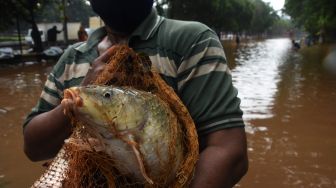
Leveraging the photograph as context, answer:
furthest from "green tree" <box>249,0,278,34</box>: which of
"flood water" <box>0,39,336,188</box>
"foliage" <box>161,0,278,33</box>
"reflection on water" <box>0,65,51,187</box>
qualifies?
"flood water" <box>0,39,336,188</box>

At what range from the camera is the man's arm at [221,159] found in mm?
1636

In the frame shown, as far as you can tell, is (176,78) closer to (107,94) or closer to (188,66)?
(188,66)

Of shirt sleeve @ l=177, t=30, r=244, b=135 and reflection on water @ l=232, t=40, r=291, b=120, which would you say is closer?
shirt sleeve @ l=177, t=30, r=244, b=135

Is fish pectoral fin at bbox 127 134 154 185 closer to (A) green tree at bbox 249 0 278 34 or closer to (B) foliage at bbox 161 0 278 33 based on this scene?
(B) foliage at bbox 161 0 278 33

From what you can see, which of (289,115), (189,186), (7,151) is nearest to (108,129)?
(189,186)

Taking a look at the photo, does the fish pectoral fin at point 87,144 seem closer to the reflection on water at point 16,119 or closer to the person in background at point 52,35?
the reflection on water at point 16,119

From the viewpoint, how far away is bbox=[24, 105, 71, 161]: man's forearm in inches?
68.7

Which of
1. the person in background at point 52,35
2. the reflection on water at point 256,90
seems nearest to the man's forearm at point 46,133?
the reflection on water at point 256,90

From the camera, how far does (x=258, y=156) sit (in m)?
7.13

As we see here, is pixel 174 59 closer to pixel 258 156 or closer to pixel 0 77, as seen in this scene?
pixel 258 156

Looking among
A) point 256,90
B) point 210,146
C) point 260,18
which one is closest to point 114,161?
point 210,146

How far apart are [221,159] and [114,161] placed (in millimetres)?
402

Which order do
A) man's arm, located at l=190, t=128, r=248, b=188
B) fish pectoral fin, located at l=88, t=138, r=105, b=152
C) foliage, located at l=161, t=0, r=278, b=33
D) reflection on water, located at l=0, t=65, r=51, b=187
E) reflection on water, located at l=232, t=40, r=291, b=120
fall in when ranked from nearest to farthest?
1. fish pectoral fin, located at l=88, t=138, r=105, b=152
2. man's arm, located at l=190, t=128, r=248, b=188
3. reflection on water, located at l=0, t=65, r=51, b=187
4. reflection on water, located at l=232, t=40, r=291, b=120
5. foliage, located at l=161, t=0, r=278, b=33

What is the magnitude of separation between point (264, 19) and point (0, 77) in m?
98.7
